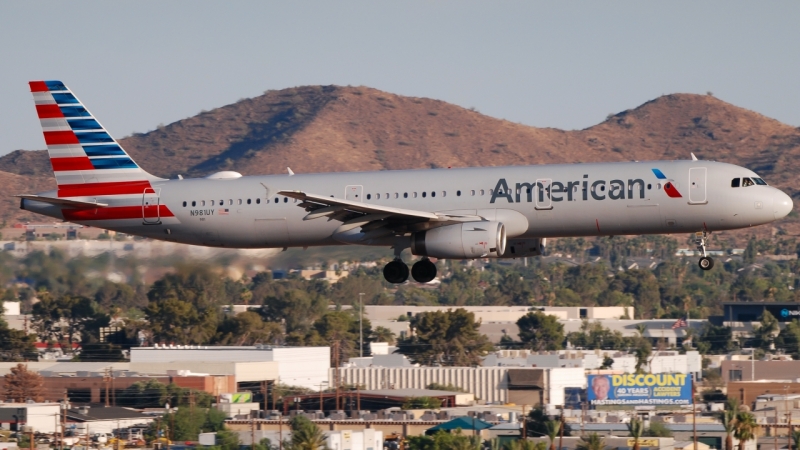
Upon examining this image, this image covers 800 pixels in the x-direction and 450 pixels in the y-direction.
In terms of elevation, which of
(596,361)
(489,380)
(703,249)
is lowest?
(489,380)

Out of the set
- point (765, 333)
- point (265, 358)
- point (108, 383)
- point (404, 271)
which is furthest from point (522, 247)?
point (765, 333)

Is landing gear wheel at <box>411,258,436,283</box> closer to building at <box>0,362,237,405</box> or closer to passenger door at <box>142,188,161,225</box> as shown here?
passenger door at <box>142,188,161,225</box>

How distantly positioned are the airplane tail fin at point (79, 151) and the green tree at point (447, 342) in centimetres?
8320

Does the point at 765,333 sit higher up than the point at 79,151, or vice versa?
the point at 79,151

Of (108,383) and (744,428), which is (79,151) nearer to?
(744,428)

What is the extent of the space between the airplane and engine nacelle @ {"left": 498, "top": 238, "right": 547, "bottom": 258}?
49 mm

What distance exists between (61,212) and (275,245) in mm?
8449

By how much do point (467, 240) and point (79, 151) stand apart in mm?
16494

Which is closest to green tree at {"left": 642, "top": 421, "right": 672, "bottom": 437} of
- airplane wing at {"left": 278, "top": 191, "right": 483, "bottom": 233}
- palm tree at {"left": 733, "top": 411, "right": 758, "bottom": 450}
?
palm tree at {"left": 733, "top": 411, "right": 758, "bottom": 450}

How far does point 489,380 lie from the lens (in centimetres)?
10425

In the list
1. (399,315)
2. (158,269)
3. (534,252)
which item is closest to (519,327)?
(399,315)

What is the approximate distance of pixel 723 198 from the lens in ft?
145

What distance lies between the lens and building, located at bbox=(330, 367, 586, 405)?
101875 mm

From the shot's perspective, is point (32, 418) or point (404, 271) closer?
point (404, 271)
